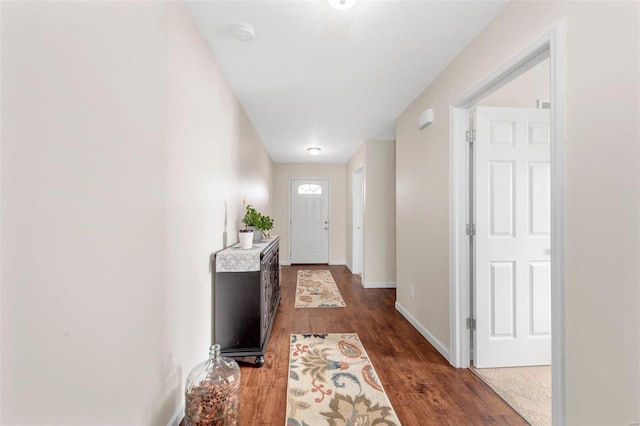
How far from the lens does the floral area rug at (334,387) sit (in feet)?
5.19

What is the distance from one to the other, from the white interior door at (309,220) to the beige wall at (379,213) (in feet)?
7.04

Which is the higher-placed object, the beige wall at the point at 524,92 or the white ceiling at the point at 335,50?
the white ceiling at the point at 335,50

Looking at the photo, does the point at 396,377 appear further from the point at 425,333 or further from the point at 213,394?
the point at 213,394

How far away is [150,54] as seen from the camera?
1.22m

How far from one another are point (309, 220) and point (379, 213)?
7.89 feet

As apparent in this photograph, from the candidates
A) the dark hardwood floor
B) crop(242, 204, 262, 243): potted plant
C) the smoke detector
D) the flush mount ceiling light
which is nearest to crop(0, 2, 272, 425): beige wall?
the smoke detector

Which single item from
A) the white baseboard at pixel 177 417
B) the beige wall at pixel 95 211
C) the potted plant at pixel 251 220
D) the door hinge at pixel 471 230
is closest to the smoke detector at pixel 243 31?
the beige wall at pixel 95 211

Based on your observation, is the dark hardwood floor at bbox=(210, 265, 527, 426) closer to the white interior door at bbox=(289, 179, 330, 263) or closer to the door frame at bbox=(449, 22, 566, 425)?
the door frame at bbox=(449, 22, 566, 425)

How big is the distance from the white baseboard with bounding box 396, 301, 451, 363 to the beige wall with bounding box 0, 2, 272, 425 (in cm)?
195

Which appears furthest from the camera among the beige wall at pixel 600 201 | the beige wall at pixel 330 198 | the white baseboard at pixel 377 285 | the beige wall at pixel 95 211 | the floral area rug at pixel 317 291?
the beige wall at pixel 330 198

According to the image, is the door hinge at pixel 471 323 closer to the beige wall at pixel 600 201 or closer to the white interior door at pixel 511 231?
the white interior door at pixel 511 231

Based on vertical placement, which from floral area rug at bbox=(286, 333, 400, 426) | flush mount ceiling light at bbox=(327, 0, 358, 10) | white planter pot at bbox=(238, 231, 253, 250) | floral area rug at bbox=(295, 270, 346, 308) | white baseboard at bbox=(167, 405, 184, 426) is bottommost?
floral area rug at bbox=(295, 270, 346, 308)

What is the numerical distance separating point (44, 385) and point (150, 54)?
126 centimetres

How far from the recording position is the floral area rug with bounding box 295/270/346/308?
12.0 feet
